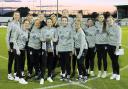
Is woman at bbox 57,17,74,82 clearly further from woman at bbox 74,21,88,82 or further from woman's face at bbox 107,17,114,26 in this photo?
woman's face at bbox 107,17,114,26

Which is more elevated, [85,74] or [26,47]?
[26,47]

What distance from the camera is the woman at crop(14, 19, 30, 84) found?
1214 cm

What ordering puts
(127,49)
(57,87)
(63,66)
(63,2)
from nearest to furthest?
(57,87)
(63,66)
(127,49)
(63,2)

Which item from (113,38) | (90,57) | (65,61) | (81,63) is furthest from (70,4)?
(81,63)

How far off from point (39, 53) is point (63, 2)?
189 feet

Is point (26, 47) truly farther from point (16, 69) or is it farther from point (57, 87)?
point (57, 87)

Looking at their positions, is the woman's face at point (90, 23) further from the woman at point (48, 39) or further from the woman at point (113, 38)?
the woman at point (48, 39)

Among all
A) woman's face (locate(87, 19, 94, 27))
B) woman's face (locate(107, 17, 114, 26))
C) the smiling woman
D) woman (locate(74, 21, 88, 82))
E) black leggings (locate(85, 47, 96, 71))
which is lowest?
the smiling woman

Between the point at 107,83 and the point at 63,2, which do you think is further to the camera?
the point at 63,2

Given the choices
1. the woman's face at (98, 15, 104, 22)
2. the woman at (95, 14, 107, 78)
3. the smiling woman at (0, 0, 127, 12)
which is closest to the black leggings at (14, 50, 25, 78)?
the woman at (95, 14, 107, 78)

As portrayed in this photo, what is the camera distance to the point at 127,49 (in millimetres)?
22578

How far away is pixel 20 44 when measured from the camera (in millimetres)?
12328

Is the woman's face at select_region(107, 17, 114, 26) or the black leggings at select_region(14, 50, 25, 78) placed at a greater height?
the woman's face at select_region(107, 17, 114, 26)

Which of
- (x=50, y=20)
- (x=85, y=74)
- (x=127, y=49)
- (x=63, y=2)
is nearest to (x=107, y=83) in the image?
(x=85, y=74)
